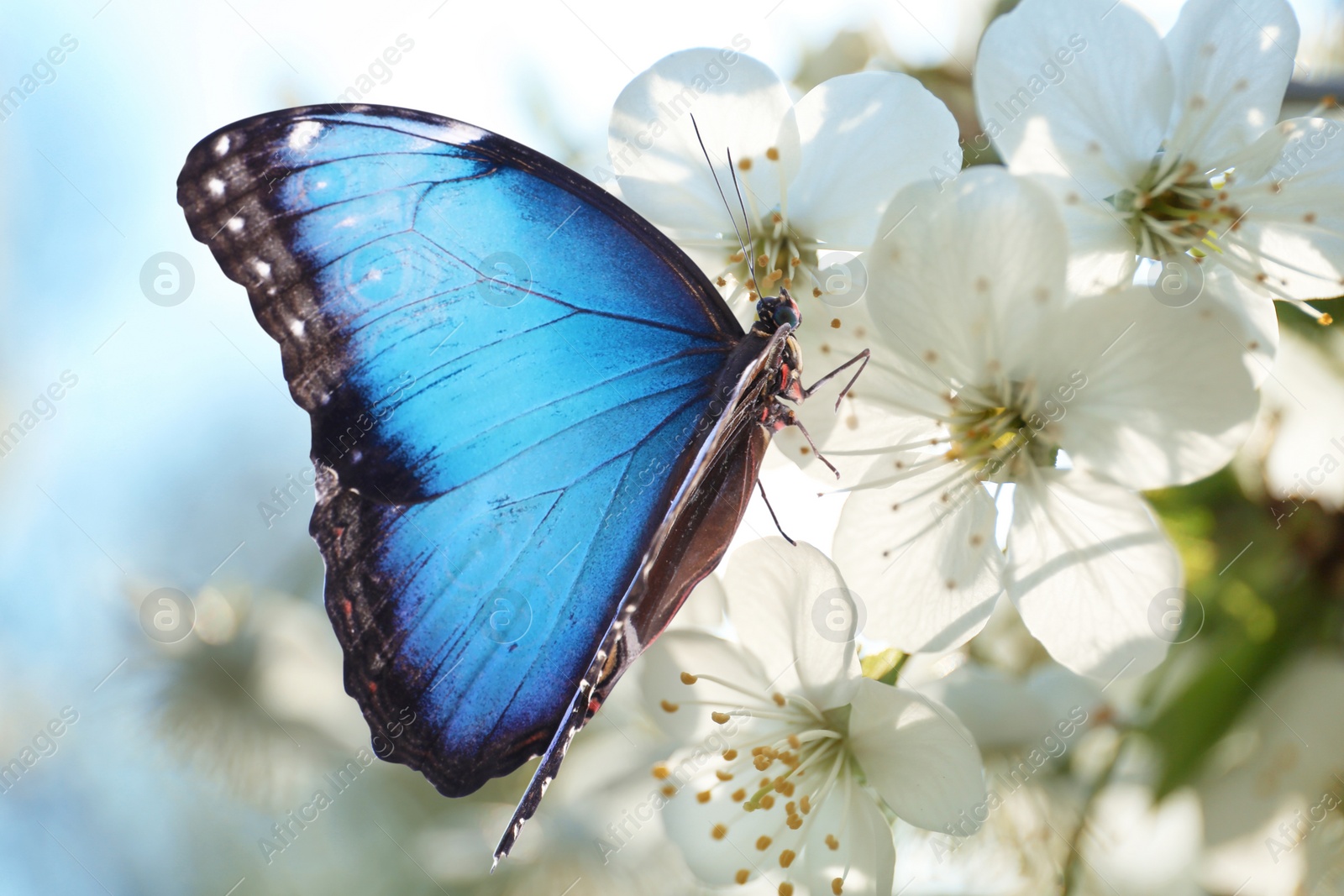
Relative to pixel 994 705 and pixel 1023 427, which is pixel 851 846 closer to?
pixel 994 705

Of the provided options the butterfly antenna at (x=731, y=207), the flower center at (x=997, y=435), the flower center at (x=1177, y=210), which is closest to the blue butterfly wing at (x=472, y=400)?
the butterfly antenna at (x=731, y=207)

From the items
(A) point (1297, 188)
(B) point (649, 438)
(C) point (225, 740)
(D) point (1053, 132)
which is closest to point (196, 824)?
(C) point (225, 740)

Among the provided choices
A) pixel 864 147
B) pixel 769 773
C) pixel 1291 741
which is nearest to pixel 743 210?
pixel 864 147

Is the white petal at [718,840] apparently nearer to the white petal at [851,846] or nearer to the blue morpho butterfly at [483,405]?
the white petal at [851,846]

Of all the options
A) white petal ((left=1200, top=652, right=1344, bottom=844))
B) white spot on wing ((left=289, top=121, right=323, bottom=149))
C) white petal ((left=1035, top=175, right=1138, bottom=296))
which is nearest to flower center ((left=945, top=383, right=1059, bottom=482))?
white petal ((left=1035, top=175, right=1138, bottom=296))

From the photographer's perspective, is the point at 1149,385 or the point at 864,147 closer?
the point at 1149,385
